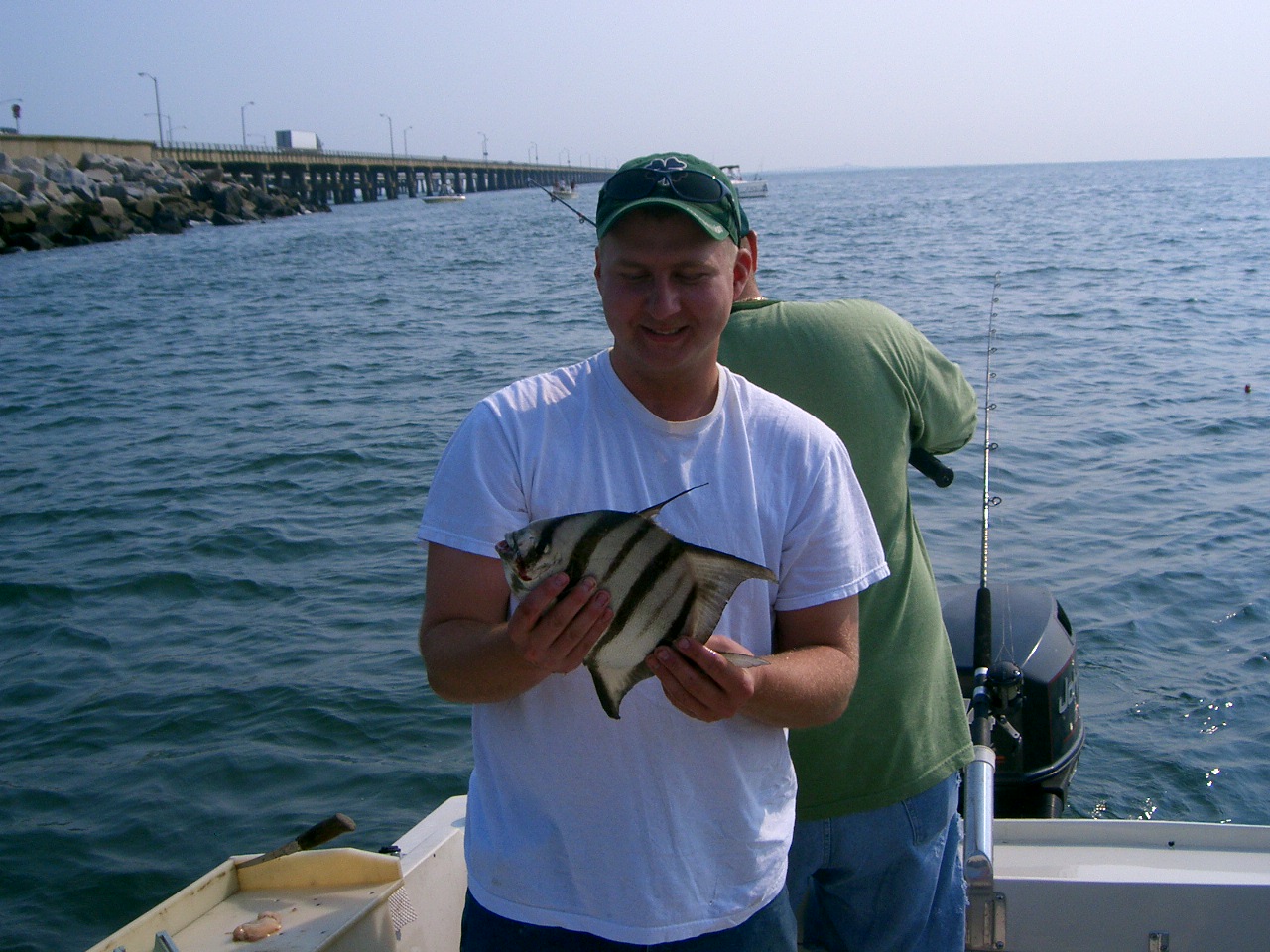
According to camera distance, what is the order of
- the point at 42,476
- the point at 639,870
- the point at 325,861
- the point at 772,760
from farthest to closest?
the point at 42,476, the point at 325,861, the point at 772,760, the point at 639,870

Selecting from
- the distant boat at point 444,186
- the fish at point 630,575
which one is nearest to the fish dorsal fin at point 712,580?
the fish at point 630,575

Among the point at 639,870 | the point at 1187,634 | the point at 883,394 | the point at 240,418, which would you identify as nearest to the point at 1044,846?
the point at 883,394

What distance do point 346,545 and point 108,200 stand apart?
43026mm

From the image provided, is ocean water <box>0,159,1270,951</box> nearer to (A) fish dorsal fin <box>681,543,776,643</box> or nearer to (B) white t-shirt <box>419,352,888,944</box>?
(B) white t-shirt <box>419,352,888,944</box>

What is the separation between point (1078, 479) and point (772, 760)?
9.82 m

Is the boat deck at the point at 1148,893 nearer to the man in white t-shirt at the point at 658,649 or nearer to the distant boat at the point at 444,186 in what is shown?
the man in white t-shirt at the point at 658,649

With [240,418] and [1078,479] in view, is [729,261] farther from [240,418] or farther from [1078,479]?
[240,418]

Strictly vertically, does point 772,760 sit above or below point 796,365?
below

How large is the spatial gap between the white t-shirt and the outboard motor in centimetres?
219

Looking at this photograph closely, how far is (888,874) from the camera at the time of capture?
257cm

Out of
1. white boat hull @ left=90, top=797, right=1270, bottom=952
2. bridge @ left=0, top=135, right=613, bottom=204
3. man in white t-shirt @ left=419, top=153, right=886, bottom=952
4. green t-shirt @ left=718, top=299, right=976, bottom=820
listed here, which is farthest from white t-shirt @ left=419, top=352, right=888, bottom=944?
bridge @ left=0, top=135, right=613, bottom=204

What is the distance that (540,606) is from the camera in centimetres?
165

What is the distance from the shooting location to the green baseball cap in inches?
77.5

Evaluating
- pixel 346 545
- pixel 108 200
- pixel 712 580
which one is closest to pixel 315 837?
pixel 712 580
